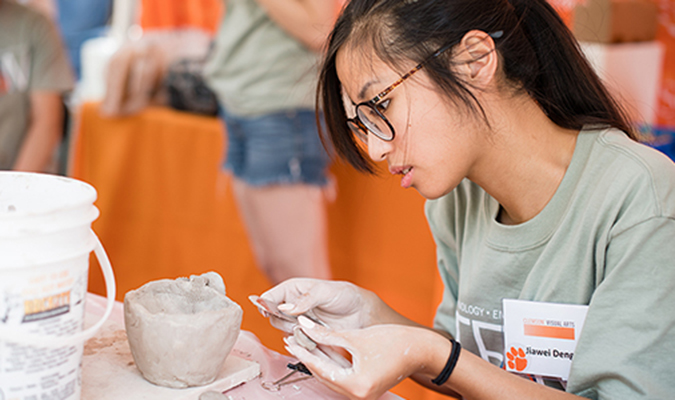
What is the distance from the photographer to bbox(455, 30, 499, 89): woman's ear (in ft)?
2.75

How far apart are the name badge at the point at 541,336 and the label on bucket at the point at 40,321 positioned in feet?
1.98

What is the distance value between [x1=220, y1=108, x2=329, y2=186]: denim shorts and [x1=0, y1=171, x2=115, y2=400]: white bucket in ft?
4.04

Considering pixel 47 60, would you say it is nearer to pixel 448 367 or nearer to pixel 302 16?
pixel 302 16

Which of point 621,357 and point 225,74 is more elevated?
point 225,74

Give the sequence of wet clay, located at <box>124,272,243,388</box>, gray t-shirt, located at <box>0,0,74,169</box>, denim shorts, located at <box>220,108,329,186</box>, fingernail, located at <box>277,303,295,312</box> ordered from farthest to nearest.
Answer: gray t-shirt, located at <box>0,0,74,169</box>
denim shorts, located at <box>220,108,329,186</box>
fingernail, located at <box>277,303,295,312</box>
wet clay, located at <box>124,272,243,388</box>

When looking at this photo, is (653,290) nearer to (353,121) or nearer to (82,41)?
(353,121)

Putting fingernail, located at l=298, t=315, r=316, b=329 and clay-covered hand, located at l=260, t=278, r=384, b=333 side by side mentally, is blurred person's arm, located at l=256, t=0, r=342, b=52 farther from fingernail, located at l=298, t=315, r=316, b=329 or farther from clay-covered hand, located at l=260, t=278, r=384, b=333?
fingernail, located at l=298, t=315, r=316, b=329

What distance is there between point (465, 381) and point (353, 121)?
1.34 ft

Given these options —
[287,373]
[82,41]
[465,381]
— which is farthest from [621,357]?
[82,41]

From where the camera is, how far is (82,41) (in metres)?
4.02

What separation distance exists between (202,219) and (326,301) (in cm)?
159

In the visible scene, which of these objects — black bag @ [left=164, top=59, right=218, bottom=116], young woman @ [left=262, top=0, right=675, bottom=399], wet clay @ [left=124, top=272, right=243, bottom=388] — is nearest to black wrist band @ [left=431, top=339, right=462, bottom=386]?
young woman @ [left=262, top=0, right=675, bottom=399]

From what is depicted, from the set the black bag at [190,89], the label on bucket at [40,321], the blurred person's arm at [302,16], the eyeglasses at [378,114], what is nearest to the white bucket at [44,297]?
the label on bucket at [40,321]

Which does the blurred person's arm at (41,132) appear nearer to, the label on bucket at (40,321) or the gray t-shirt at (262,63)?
the gray t-shirt at (262,63)
